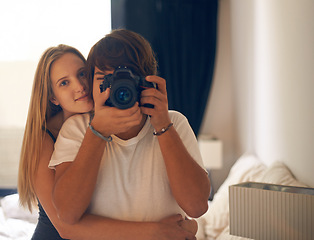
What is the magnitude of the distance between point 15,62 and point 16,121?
1.69 feet

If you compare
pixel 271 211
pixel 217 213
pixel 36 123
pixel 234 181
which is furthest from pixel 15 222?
pixel 271 211

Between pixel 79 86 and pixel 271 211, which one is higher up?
pixel 79 86

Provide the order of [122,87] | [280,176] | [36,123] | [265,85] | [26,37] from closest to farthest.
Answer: [122,87]
[36,123]
[280,176]
[265,85]
[26,37]

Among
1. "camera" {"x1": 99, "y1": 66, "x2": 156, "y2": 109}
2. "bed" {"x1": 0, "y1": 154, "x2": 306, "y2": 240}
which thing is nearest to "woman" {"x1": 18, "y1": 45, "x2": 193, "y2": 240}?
"camera" {"x1": 99, "y1": 66, "x2": 156, "y2": 109}

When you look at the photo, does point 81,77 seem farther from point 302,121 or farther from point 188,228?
point 302,121

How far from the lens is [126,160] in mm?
920

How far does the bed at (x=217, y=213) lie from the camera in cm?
174

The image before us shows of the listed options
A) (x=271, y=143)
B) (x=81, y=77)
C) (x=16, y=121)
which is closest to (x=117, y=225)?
(x=81, y=77)

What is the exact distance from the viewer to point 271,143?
2.12 meters

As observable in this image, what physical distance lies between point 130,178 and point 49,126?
349 mm

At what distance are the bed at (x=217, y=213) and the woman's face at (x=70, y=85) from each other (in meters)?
0.91

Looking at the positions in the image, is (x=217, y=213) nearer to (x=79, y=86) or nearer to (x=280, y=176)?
(x=280, y=176)

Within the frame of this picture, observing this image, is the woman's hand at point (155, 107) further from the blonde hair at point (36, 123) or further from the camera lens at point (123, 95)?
the blonde hair at point (36, 123)

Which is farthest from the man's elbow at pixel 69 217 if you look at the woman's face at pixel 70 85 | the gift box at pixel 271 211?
the gift box at pixel 271 211
